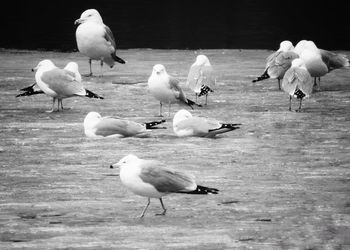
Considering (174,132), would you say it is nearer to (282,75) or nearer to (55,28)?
(282,75)

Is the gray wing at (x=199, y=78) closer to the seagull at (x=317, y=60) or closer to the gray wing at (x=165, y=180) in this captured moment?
the seagull at (x=317, y=60)

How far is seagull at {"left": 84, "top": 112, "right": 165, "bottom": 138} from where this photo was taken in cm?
874

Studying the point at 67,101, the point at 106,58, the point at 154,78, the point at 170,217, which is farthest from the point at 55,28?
the point at 170,217

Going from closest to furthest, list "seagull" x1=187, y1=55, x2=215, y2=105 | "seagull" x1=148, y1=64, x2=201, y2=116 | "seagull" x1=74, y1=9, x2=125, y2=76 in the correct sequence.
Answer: "seagull" x1=148, y1=64, x2=201, y2=116
"seagull" x1=187, y1=55, x2=215, y2=105
"seagull" x1=74, y1=9, x2=125, y2=76

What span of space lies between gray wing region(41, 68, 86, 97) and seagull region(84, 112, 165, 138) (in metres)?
1.42

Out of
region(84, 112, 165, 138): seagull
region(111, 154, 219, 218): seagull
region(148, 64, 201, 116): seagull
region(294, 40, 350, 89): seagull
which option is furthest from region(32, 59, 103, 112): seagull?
region(111, 154, 219, 218): seagull

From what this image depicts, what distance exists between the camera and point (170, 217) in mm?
6160

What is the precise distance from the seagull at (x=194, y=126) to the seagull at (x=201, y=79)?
1.83m

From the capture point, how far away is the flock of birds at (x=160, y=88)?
19.8 feet

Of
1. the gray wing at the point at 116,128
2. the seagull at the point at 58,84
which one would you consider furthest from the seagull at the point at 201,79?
the gray wing at the point at 116,128

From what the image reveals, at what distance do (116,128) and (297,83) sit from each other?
2.60m

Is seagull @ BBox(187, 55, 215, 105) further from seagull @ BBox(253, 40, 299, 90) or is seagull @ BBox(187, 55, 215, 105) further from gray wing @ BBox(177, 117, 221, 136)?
gray wing @ BBox(177, 117, 221, 136)

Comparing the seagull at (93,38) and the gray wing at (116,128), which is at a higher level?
the seagull at (93,38)

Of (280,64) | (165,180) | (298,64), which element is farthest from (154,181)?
(280,64)
